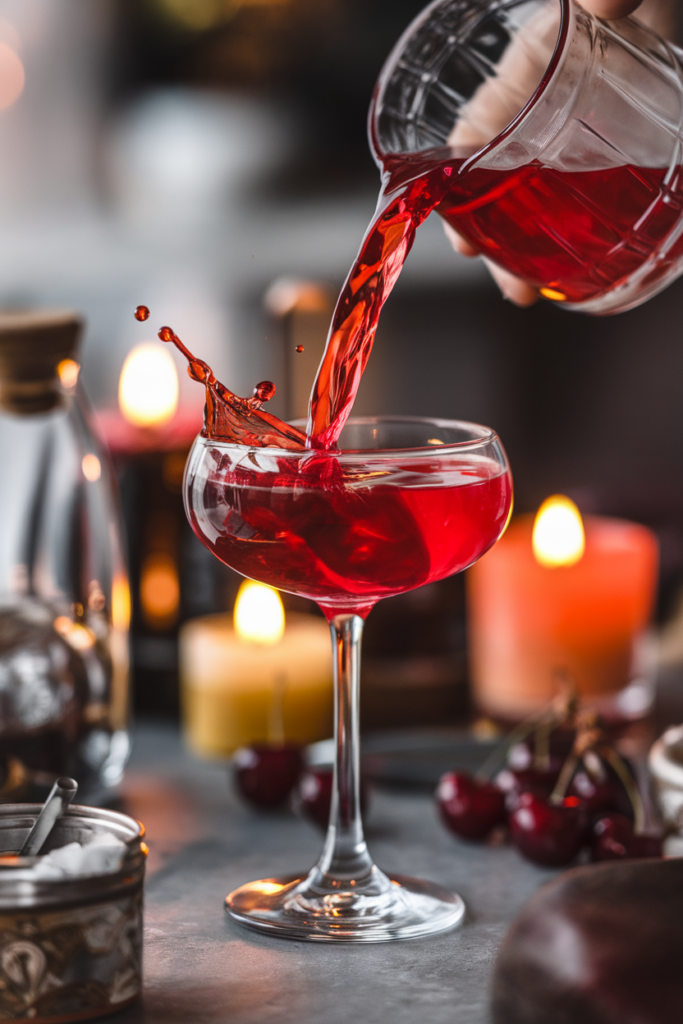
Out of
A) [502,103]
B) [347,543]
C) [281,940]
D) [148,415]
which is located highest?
[502,103]

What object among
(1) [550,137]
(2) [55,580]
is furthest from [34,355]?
(1) [550,137]

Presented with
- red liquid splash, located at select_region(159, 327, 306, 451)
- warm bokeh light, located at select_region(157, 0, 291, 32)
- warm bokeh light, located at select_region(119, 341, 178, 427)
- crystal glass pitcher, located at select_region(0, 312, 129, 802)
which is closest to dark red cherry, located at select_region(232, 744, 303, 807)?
crystal glass pitcher, located at select_region(0, 312, 129, 802)

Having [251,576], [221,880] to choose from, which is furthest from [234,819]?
[251,576]

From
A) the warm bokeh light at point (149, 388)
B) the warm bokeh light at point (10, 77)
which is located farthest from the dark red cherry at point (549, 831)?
the warm bokeh light at point (10, 77)

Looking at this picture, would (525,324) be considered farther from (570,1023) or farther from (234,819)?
(570,1023)

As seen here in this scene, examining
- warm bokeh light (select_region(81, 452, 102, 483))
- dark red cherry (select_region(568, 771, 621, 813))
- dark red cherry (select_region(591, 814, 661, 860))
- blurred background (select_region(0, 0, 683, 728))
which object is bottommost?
dark red cherry (select_region(591, 814, 661, 860))

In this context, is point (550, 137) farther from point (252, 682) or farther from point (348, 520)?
point (252, 682)

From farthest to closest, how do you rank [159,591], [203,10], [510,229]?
[203,10]
[159,591]
[510,229]

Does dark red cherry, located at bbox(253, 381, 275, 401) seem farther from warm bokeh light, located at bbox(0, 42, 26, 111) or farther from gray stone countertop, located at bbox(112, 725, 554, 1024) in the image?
warm bokeh light, located at bbox(0, 42, 26, 111)
